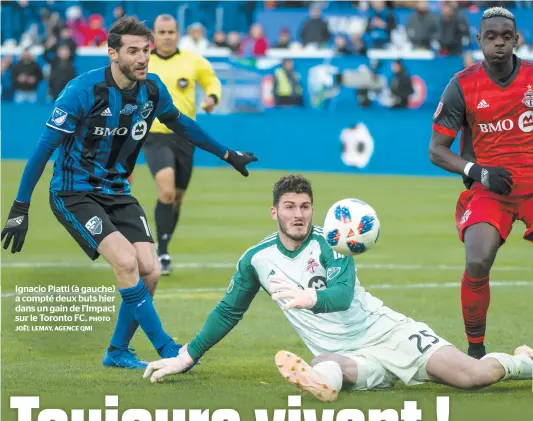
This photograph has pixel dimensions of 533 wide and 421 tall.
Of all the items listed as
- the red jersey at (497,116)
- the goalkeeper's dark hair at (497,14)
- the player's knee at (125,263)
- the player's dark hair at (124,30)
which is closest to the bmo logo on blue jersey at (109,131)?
the player's dark hair at (124,30)

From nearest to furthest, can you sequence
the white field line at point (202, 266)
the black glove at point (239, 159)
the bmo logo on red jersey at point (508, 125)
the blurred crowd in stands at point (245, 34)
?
the bmo logo on red jersey at point (508, 125), the black glove at point (239, 159), the white field line at point (202, 266), the blurred crowd in stands at point (245, 34)

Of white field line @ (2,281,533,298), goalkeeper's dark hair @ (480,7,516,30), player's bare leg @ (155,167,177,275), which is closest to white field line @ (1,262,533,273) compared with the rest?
player's bare leg @ (155,167,177,275)

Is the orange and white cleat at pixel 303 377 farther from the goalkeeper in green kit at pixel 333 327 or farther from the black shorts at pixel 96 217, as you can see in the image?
the black shorts at pixel 96 217

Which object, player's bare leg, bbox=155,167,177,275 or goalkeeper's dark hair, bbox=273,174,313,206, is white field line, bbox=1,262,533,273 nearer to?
player's bare leg, bbox=155,167,177,275

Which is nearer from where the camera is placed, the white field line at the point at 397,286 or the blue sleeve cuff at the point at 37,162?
the blue sleeve cuff at the point at 37,162

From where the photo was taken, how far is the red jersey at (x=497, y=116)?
25.4ft

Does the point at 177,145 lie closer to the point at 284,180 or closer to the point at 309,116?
→ the point at 284,180

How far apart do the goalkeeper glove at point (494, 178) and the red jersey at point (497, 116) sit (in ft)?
0.89

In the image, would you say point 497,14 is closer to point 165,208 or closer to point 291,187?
point 291,187

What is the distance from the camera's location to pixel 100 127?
7777 millimetres

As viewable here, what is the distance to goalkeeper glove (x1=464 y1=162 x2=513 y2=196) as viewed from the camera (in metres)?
7.43

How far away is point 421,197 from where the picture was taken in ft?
66.1

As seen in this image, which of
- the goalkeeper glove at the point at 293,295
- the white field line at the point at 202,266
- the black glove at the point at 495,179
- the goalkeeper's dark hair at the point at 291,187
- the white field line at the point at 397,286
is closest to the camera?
the goalkeeper glove at the point at 293,295

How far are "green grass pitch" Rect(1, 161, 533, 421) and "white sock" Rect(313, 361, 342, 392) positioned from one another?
0.33 feet
